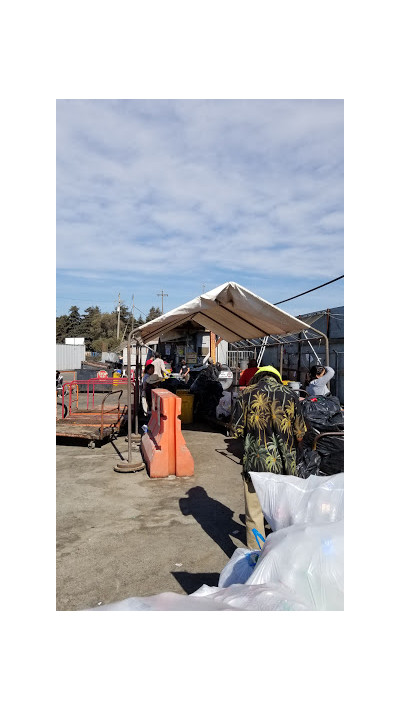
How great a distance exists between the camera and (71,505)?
17.1 feet

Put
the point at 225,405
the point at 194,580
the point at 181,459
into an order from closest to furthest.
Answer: the point at 194,580
the point at 181,459
the point at 225,405

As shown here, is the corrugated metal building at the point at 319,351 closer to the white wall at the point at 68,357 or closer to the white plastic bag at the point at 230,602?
the white plastic bag at the point at 230,602

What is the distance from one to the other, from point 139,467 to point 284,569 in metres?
5.09

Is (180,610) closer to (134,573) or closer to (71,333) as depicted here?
(134,573)

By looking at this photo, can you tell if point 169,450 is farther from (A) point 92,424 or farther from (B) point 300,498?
(B) point 300,498

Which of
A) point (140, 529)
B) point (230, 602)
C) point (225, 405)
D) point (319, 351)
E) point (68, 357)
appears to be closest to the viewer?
point (230, 602)

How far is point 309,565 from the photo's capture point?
1.76 metres

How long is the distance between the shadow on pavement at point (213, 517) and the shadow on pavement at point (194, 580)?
0.43 meters

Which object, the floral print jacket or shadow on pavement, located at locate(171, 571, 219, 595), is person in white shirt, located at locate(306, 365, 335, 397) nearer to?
the floral print jacket

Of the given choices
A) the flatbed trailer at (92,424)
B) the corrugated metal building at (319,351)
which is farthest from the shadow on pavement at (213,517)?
the corrugated metal building at (319,351)

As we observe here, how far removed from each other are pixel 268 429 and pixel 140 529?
197 centimetres

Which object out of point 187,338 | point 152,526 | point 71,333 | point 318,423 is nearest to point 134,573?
point 152,526

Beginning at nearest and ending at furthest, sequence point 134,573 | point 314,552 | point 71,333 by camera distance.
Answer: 1. point 314,552
2. point 134,573
3. point 71,333

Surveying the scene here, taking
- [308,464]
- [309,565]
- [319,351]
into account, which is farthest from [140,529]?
[319,351]
